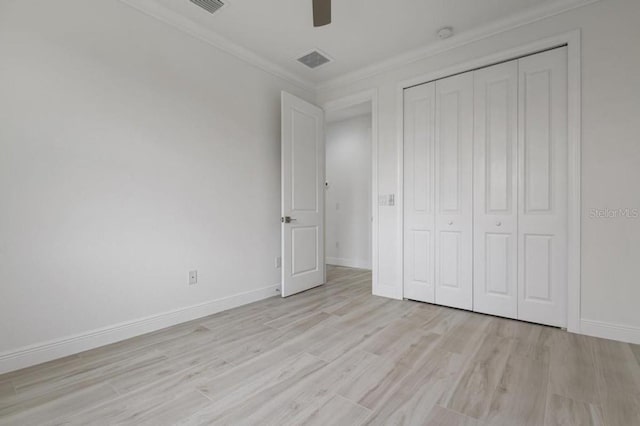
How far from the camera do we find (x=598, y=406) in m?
1.52

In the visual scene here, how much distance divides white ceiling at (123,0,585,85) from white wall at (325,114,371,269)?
1.98 meters

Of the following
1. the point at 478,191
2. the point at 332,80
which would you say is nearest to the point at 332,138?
the point at 332,80

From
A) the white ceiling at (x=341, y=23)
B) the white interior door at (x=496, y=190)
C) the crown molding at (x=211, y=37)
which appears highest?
the white ceiling at (x=341, y=23)

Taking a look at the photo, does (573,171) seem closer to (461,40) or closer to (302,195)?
(461,40)

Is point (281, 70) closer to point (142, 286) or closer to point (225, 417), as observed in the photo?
point (142, 286)

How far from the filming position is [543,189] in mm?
2578

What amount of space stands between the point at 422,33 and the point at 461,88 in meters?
0.66

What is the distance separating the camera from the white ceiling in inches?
98.3

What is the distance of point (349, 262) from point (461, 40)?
370cm

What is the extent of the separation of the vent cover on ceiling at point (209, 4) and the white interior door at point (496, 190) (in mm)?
2464

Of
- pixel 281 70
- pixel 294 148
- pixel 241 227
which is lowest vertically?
pixel 241 227

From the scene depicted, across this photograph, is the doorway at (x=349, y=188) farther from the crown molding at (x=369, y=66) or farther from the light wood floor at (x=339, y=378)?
the light wood floor at (x=339, y=378)

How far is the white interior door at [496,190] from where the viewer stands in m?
2.72

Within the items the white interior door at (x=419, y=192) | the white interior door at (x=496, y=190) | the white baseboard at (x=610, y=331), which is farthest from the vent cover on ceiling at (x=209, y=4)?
the white baseboard at (x=610, y=331)
